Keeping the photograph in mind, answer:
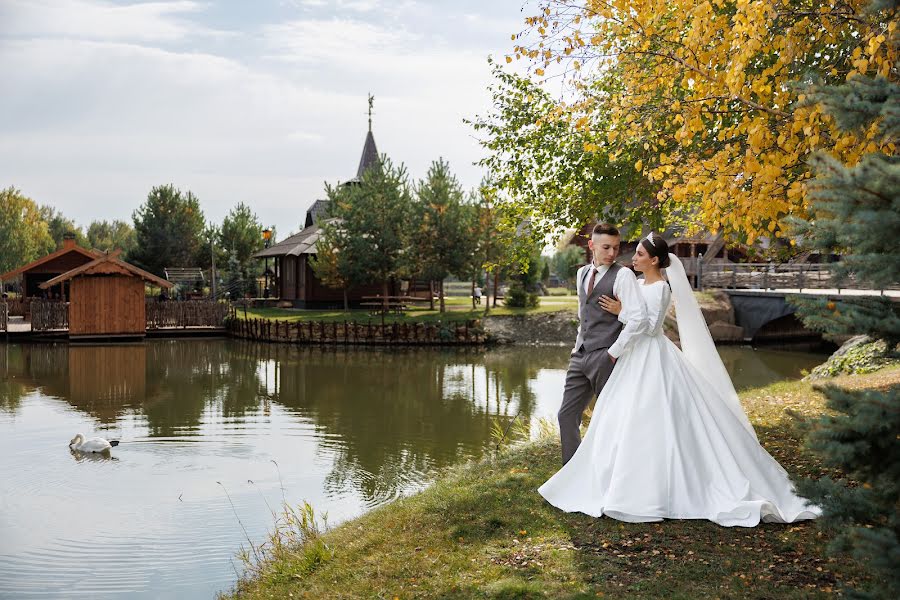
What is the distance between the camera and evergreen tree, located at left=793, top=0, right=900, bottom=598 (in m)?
3.00

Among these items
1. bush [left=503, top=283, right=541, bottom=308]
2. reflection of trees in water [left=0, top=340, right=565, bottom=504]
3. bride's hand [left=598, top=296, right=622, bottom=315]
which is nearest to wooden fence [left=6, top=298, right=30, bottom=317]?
reflection of trees in water [left=0, top=340, right=565, bottom=504]

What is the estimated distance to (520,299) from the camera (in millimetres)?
39000

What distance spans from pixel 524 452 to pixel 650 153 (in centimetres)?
467

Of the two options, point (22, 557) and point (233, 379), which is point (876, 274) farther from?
point (233, 379)

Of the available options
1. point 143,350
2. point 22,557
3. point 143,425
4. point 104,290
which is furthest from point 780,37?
point 104,290

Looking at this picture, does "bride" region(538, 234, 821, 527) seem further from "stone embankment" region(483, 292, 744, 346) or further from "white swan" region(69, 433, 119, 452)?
"stone embankment" region(483, 292, 744, 346)

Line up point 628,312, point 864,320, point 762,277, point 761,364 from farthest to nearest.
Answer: point 762,277
point 761,364
point 628,312
point 864,320

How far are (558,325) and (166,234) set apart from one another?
32.7 meters

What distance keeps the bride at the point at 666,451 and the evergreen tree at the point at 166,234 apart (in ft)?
177

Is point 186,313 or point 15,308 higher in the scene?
point 15,308

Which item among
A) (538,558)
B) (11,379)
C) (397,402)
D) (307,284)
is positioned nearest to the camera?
(538,558)

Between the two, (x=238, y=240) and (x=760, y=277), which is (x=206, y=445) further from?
(x=238, y=240)

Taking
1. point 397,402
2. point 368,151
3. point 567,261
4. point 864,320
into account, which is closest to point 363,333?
point 397,402

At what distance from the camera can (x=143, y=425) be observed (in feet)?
50.0
